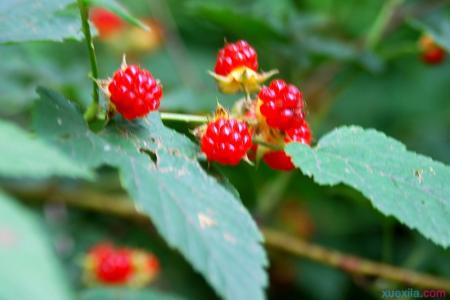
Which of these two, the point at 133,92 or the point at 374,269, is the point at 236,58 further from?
the point at 374,269

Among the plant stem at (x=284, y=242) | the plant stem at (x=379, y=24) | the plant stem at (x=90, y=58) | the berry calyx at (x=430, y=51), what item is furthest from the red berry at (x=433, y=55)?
the plant stem at (x=90, y=58)

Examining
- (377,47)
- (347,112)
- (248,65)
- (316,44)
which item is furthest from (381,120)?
(248,65)

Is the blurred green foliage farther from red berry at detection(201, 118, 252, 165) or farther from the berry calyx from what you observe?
red berry at detection(201, 118, 252, 165)

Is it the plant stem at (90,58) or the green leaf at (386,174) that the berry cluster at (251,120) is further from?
the plant stem at (90,58)

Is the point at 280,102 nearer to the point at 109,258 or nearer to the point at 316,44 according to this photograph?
the point at 109,258

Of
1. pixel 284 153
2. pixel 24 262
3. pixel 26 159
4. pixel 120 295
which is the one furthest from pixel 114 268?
pixel 24 262

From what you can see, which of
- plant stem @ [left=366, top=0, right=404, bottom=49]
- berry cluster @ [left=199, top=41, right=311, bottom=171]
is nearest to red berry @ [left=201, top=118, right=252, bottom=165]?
berry cluster @ [left=199, top=41, right=311, bottom=171]

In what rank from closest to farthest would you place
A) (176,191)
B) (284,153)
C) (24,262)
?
(24,262) → (176,191) → (284,153)
